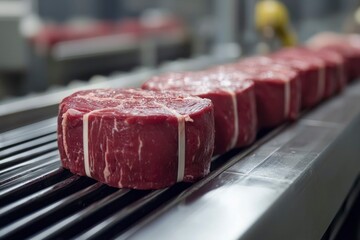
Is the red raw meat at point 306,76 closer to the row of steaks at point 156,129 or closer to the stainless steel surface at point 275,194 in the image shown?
the stainless steel surface at point 275,194

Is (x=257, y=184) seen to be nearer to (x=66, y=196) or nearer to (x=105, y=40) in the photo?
(x=66, y=196)

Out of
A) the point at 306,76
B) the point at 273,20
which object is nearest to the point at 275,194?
the point at 306,76

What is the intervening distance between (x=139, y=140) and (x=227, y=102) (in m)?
0.33

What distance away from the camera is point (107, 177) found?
1.05 m

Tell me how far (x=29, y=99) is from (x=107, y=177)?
1.08 m

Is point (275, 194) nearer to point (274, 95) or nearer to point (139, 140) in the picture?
point (139, 140)

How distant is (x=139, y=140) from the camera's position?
3.31ft

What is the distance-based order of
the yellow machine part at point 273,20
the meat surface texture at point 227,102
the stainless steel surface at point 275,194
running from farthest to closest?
1. the yellow machine part at point 273,20
2. the meat surface texture at point 227,102
3. the stainless steel surface at point 275,194

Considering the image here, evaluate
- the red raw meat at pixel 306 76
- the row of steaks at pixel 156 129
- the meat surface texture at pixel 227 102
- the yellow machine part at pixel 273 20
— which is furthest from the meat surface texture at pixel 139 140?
the yellow machine part at pixel 273 20

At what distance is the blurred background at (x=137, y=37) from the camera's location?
3215 millimetres

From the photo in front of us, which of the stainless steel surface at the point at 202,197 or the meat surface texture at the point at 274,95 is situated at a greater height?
the meat surface texture at the point at 274,95

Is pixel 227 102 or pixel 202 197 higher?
pixel 227 102

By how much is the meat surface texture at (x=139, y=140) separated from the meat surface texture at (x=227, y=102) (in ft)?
0.48

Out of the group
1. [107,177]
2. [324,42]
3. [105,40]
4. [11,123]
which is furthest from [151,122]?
[105,40]
